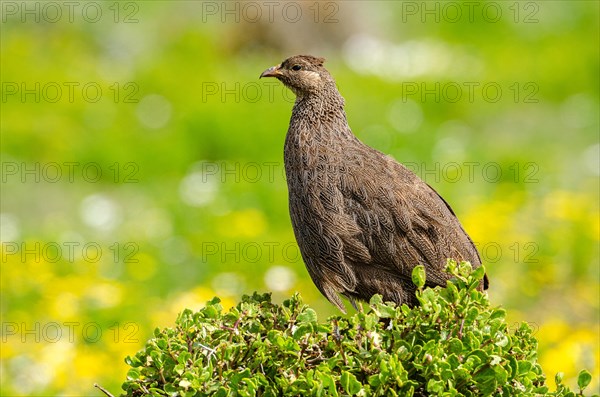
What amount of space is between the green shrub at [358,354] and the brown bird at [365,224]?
583 mm

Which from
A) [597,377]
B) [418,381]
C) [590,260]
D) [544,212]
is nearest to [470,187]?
[544,212]

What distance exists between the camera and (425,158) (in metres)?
11.2

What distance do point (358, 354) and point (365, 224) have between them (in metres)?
0.90

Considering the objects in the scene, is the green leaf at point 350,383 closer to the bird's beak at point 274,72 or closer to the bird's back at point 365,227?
the bird's back at point 365,227

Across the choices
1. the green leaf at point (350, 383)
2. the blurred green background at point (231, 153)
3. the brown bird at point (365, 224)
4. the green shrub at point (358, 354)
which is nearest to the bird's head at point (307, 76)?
the brown bird at point (365, 224)

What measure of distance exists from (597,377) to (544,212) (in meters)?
3.59

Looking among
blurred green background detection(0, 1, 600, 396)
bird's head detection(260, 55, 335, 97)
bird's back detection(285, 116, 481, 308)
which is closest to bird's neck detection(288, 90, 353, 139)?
bird's head detection(260, 55, 335, 97)

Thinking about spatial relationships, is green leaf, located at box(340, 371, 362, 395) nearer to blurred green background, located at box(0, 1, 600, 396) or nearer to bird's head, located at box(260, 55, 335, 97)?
bird's head, located at box(260, 55, 335, 97)

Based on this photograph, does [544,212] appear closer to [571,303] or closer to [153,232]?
[571,303]

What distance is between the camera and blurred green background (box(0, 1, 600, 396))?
8031 millimetres

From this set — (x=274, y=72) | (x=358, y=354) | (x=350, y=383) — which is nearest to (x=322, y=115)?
(x=274, y=72)

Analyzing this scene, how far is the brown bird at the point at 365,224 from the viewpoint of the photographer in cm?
421

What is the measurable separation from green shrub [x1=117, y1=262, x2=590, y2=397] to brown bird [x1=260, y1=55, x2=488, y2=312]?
23.0 inches

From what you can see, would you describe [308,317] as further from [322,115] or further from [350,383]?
[322,115]
